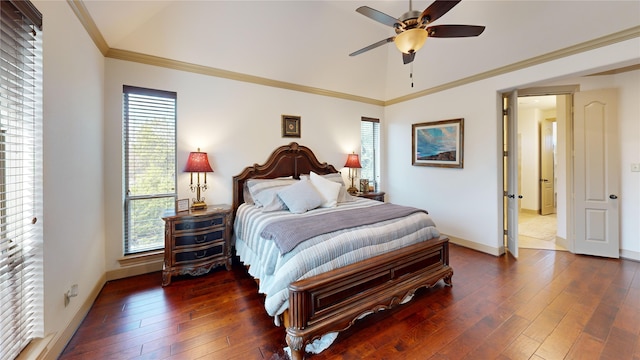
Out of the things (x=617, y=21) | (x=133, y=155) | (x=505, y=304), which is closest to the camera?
(x=505, y=304)

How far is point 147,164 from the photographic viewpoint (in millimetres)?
3064

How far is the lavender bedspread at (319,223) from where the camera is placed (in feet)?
6.57

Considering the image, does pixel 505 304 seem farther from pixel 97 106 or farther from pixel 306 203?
pixel 97 106

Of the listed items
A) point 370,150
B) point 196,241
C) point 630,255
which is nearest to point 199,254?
point 196,241

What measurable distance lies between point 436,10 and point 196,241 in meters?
3.31

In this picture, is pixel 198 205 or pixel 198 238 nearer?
pixel 198 238

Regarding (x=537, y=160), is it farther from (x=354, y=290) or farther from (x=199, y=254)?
(x=199, y=254)

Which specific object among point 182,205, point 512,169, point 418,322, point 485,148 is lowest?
point 418,322

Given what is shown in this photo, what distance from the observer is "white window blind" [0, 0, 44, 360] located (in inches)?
51.3

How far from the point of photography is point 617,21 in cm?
251

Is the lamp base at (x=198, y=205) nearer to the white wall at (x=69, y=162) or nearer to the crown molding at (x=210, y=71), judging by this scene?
the white wall at (x=69, y=162)

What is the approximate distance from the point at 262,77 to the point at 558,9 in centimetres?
367

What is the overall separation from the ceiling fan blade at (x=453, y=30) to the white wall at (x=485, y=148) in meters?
1.74

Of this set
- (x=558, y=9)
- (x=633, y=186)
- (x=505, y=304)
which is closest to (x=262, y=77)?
(x=558, y=9)
